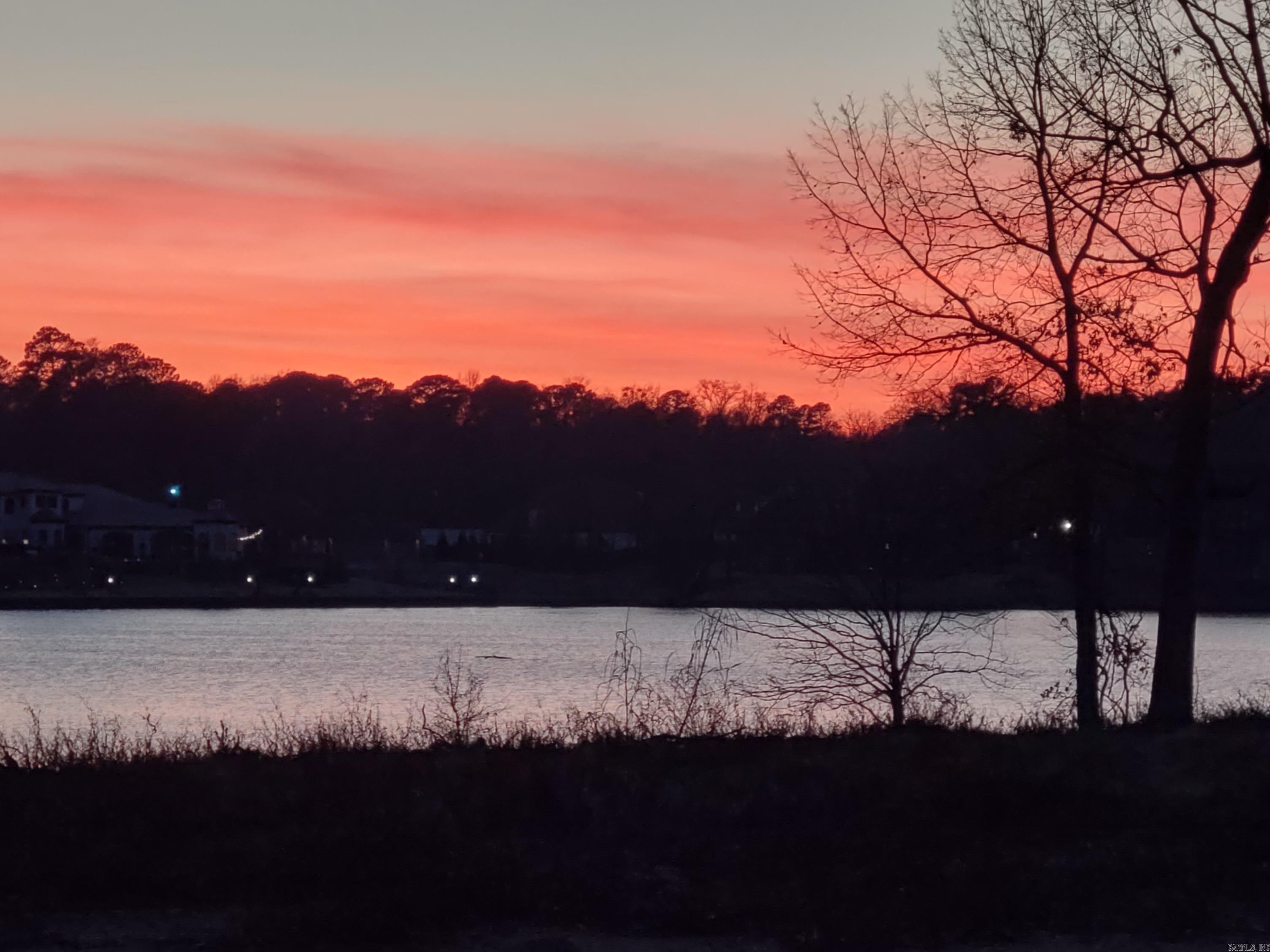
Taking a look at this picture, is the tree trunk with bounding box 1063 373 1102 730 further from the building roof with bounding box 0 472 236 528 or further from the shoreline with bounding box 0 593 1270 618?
the building roof with bounding box 0 472 236 528

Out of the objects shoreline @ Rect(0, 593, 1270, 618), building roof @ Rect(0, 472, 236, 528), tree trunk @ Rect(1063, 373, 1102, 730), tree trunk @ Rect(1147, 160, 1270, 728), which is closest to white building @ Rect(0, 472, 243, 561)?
building roof @ Rect(0, 472, 236, 528)

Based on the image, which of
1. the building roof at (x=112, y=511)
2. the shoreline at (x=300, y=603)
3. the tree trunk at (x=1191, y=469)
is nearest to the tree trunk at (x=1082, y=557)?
the tree trunk at (x=1191, y=469)

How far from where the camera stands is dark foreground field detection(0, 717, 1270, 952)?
8.73 meters

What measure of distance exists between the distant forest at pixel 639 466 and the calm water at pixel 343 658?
264 centimetres

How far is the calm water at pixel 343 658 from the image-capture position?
31.0 metres

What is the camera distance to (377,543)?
12150 centimetres

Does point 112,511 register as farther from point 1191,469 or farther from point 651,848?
point 651,848

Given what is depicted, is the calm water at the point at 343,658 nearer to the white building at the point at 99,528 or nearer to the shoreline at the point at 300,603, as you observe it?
the shoreline at the point at 300,603

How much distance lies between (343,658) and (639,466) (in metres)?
71.3

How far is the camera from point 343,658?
5169 cm

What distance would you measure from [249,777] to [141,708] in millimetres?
21208

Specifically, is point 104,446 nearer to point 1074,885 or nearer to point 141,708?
point 141,708

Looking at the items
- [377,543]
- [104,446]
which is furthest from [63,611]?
[104,446]

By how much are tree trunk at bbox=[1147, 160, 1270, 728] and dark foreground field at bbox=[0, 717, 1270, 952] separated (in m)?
2.48
